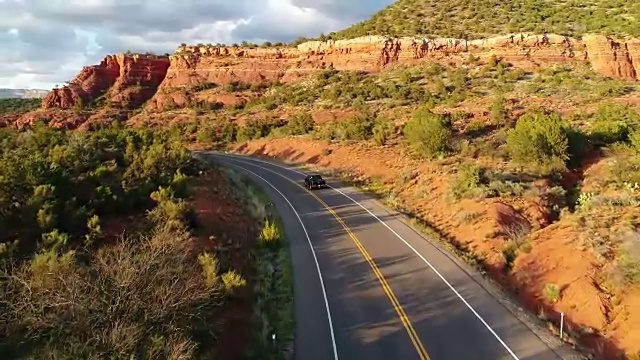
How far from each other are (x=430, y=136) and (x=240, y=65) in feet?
171

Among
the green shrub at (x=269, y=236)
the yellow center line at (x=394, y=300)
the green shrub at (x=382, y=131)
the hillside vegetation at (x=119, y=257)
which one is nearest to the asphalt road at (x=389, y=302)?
the yellow center line at (x=394, y=300)

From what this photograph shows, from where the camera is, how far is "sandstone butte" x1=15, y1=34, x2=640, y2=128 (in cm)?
6391

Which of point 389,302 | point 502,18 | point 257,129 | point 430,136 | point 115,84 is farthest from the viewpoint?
point 115,84

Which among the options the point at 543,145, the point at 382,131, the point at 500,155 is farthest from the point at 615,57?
the point at 543,145

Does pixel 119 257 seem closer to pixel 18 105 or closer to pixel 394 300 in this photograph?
pixel 394 300

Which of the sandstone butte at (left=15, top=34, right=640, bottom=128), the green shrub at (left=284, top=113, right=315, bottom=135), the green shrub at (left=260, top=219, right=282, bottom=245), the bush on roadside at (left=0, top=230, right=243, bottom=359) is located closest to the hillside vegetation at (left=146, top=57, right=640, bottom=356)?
the green shrub at (left=284, top=113, right=315, bottom=135)

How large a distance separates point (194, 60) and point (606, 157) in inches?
2697

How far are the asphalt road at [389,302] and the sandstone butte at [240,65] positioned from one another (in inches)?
1953

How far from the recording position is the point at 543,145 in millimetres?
32625

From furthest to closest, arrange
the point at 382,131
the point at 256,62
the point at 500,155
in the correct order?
the point at 256,62
the point at 382,131
the point at 500,155

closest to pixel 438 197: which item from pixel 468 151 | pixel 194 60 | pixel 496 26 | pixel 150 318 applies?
pixel 468 151

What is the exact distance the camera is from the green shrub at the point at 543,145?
32.0 meters

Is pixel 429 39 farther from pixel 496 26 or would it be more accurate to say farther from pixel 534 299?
pixel 534 299

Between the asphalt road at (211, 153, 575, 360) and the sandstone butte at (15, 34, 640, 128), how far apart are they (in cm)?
4962
